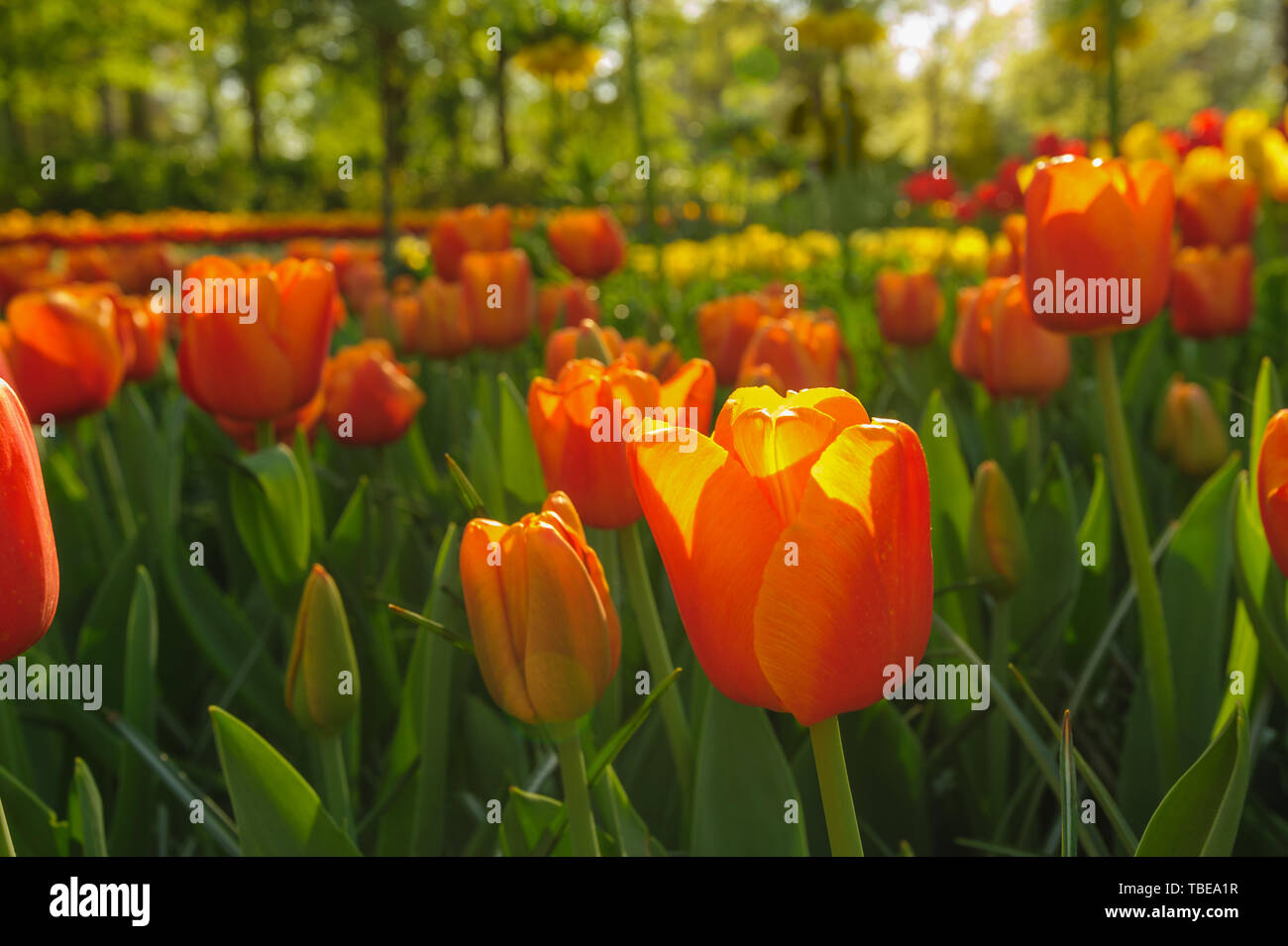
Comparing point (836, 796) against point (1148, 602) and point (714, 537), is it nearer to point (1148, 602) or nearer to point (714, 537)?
point (714, 537)

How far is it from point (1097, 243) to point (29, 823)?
1259 mm

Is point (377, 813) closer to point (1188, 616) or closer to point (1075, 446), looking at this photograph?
point (1188, 616)

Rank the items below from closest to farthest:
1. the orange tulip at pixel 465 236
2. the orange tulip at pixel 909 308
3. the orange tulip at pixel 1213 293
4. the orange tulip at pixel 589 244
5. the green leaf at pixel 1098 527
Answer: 1. the green leaf at pixel 1098 527
2. the orange tulip at pixel 1213 293
3. the orange tulip at pixel 909 308
4. the orange tulip at pixel 589 244
5. the orange tulip at pixel 465 236

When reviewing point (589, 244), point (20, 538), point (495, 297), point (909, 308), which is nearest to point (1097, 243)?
point (20, 538)

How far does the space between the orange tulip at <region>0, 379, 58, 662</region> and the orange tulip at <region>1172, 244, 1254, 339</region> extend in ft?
6.86

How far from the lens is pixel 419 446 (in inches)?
92.6

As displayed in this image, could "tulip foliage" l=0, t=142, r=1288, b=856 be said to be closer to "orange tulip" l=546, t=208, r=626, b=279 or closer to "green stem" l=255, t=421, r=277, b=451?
"green stem" l=255, t=421, r=277, b=451

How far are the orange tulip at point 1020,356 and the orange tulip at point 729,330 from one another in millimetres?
416

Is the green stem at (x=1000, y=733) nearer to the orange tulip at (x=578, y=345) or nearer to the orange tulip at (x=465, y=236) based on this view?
A: the orange tulip at (x=578, y=345)

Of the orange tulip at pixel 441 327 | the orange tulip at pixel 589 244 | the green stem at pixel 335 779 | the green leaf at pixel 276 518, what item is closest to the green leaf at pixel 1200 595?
the green stem at pixel 335 779

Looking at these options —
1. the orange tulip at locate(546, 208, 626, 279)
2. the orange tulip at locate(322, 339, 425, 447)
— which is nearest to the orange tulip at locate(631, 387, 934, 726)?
the orange tulip at locate(322, 339, 425, 447)

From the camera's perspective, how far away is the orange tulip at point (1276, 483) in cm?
87

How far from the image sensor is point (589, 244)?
3.20 m

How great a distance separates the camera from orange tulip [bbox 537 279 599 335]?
9.09 ft
